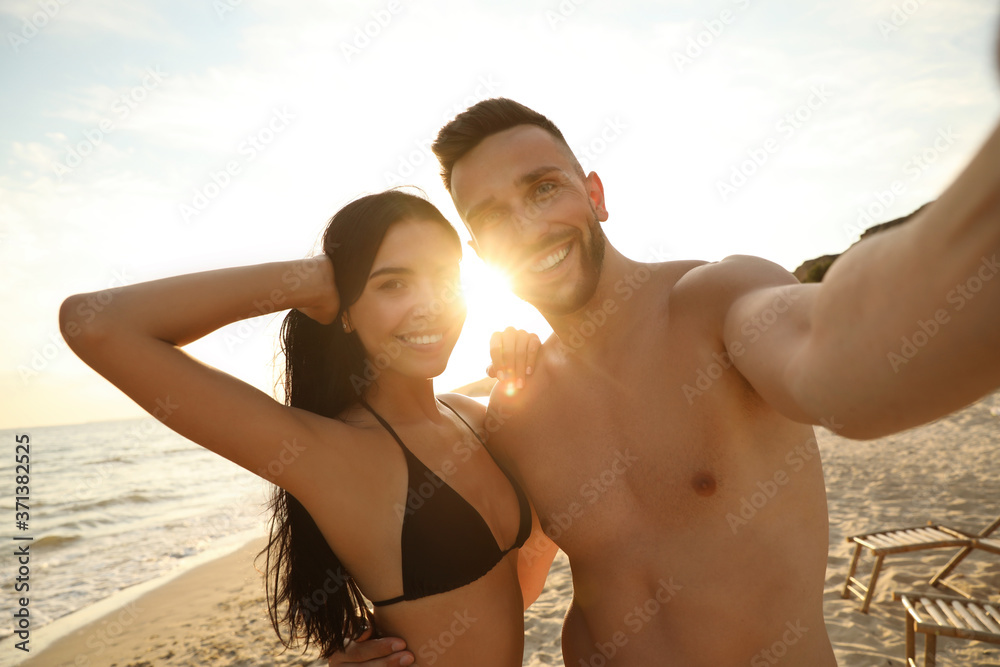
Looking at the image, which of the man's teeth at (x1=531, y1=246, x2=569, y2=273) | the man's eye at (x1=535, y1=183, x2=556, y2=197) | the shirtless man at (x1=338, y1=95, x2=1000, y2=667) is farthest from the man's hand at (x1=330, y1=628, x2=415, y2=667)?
the man's eye at (x1=535, y1=183, x2=556, y2=197)

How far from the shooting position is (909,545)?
17.3 feet

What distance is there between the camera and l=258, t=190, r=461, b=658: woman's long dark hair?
7.88 feet

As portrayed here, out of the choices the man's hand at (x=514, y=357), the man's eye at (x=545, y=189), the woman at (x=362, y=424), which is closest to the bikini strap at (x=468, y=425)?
the woman at (x=362, y=424)

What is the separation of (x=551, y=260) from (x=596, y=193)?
0.60 meters

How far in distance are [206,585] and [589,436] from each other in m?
9.52

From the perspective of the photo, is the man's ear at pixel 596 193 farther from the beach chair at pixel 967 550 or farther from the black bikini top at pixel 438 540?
the beach chair at pixel 967 550

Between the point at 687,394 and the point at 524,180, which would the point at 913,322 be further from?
the point at 524,180

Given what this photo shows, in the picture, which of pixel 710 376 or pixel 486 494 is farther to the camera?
pixel 486 494

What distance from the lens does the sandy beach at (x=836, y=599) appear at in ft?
17.4

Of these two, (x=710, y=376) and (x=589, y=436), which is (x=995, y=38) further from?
(x=589, y=436)

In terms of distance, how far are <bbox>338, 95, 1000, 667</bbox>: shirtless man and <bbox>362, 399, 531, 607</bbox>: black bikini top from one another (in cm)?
30

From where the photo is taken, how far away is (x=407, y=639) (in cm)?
204

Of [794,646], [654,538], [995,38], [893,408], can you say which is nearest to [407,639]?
[654,538]

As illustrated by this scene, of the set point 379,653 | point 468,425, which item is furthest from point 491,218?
point 379,653
